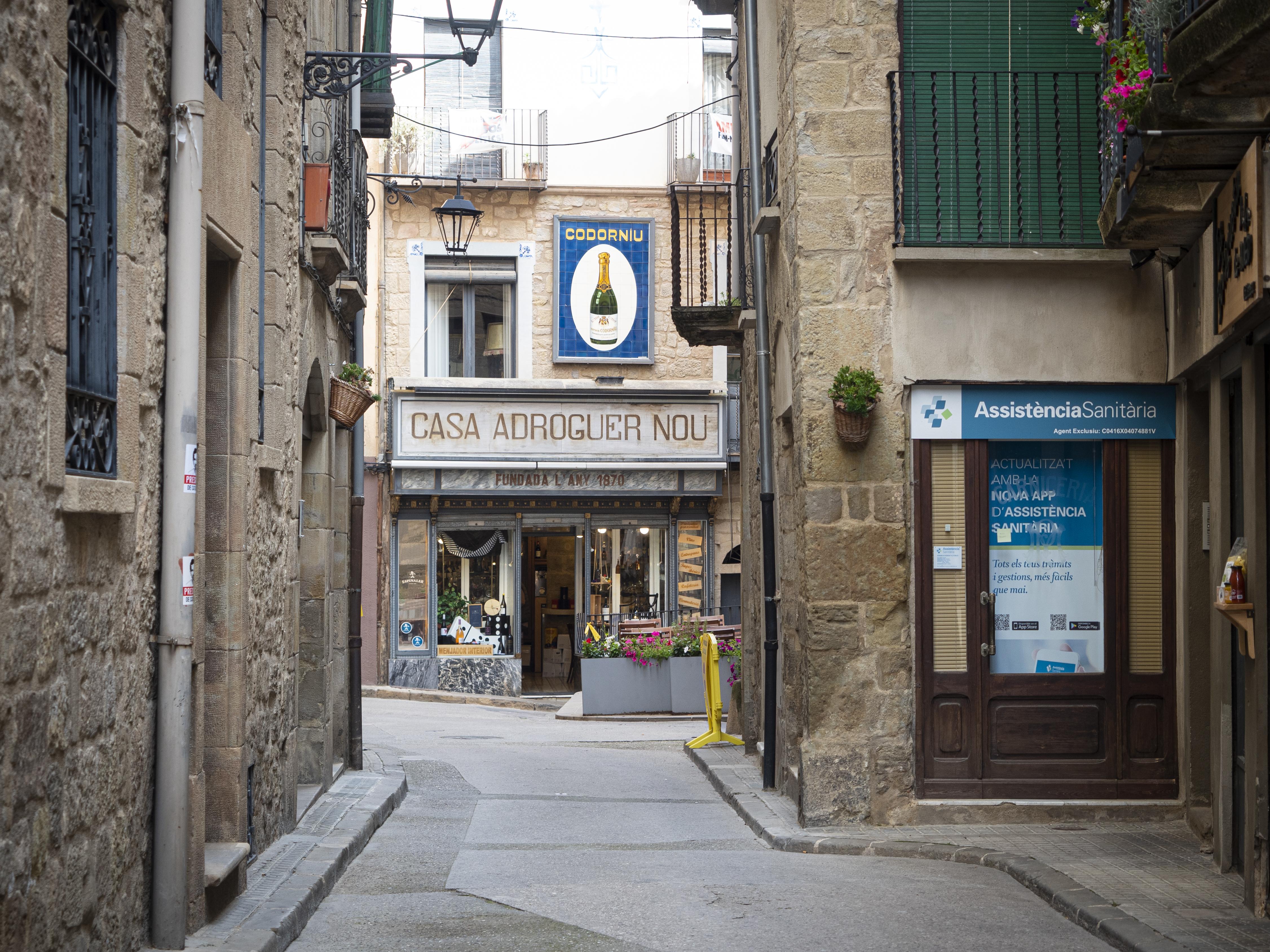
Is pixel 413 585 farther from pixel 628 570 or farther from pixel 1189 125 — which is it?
pixel 1189 125

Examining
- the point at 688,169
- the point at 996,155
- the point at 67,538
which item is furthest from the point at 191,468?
the point at 688,169

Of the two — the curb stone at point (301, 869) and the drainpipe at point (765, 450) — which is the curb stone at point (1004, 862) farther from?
the curb stone at point (301, 869)

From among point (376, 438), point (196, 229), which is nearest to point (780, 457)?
point (196, 229)

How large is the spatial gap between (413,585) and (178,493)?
1696 centimetres

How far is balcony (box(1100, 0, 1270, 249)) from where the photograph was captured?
565cm

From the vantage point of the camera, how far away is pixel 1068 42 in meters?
10.3

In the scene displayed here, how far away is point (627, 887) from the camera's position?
775cm

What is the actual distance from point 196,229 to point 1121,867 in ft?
19.2

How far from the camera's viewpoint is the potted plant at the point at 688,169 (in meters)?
23.1

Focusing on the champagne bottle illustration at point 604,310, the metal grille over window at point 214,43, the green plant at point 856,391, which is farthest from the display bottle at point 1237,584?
the champagne bottle illustration at point 604,310

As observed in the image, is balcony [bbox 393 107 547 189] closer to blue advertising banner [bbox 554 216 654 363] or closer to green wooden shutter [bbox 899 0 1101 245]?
blue advertising banner [bbox 554 216 654 363]

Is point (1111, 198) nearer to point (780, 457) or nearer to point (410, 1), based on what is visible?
point (780, 457)

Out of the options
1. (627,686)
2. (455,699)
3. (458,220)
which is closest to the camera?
(627,686)

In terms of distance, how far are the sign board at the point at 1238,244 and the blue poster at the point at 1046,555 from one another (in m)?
2.26
